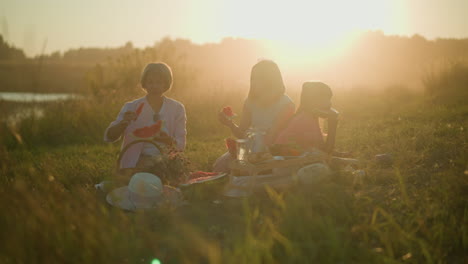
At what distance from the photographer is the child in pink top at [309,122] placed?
4.64m

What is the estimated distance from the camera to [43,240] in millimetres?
2518

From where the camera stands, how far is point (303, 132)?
4699mm

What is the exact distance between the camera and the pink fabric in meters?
4.68

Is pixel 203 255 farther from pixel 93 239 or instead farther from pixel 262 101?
pixel 262 101

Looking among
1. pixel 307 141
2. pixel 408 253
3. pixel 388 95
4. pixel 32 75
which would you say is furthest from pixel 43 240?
pixel 388 95

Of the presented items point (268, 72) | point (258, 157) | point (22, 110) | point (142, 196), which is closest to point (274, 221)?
point (258, 157)

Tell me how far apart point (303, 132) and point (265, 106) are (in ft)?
2.26

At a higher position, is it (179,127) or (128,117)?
(128,117)

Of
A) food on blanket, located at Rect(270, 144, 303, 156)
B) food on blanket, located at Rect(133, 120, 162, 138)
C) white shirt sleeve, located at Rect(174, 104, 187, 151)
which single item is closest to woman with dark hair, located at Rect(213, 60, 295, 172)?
food on blanket, located at Rect(270, 144, 303, 156)

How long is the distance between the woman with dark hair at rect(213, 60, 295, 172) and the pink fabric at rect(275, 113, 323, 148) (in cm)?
28

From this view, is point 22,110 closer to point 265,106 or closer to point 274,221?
point 265,106

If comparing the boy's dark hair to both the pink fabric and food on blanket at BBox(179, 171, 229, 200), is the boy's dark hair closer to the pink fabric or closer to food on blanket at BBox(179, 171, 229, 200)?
the pink fabric

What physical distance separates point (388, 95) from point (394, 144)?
29.5 ft

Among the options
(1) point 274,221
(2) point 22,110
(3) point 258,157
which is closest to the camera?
(1) point 274,221
